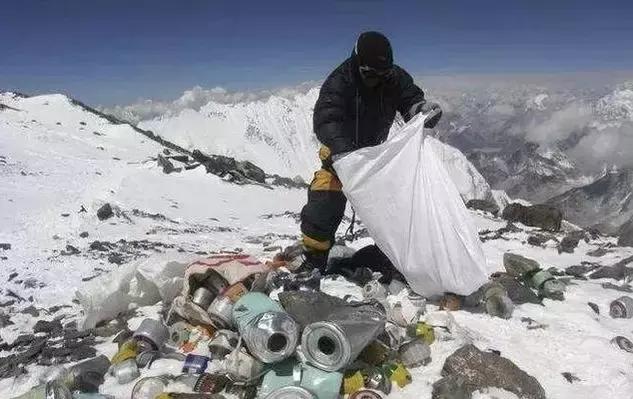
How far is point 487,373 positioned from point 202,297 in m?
2.32

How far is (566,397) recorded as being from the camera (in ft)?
11.6

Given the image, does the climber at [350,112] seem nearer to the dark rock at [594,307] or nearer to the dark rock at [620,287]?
the dark rock at [594,307]

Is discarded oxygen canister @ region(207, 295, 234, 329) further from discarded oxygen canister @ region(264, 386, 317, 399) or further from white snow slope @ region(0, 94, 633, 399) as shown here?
discarded oxygen canister @ region(264, 386, 317, 399)

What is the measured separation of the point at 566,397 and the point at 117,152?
846 inches

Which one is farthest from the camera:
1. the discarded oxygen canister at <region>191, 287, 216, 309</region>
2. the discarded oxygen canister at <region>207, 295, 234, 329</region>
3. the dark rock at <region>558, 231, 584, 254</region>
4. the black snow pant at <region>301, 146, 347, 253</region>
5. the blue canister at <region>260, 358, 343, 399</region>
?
the dark rock at <region>558, 231, 584, 254</region>

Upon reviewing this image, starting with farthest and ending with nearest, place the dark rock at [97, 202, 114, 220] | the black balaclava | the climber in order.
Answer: the dark rock at [97, 202, 114, 220] < the climber < the black balaclava

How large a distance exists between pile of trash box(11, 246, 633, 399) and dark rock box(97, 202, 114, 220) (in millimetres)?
6371

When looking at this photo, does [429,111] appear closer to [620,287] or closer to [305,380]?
[305,380]

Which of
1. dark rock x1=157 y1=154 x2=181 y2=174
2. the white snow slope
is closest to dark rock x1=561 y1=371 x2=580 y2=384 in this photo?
the white snow slope

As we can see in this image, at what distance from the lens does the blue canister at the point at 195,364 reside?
3723 millimetres

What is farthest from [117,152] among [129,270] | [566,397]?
[566,397]

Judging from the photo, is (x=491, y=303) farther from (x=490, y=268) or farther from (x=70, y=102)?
(x=70, y=102)

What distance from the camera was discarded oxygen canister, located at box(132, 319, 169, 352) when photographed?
4012 mm

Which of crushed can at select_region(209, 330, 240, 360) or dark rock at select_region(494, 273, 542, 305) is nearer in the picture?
crushed can at select_region(209, 330, 240, 360)
